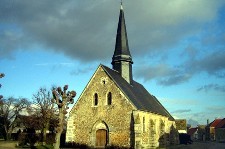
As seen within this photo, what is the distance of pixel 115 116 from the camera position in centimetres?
3069

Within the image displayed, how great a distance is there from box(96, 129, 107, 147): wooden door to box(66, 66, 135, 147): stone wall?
1.23ft

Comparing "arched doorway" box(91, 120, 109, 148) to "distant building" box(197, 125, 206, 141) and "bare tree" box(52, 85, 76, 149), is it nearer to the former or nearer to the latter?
"bare tree" box(52, 85, 76, 149)

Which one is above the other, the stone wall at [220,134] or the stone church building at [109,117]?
the stone church building at [109,117]

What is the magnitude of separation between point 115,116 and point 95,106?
302cm

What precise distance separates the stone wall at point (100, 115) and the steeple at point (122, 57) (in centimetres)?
428

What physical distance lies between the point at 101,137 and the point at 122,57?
11.2 meters

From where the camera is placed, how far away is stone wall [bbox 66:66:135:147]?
29984 millimetres

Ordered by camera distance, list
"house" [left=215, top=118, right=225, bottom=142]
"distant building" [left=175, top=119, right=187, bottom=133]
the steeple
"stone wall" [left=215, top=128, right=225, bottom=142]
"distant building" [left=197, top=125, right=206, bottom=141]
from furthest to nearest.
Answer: "distant building" [left=197, top=125, right=206, bottom=141] → "house" [left=215, top=118, right=225, bottom=142] → "stone wall" [left=215, top=128, right=225, bottom=142] → "distant building" [left=175, top=119, right=187, bottom=133] → the steeple

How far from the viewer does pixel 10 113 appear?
2638 inches

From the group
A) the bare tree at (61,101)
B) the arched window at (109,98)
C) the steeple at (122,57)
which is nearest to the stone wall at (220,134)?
the steeple at (122,57)

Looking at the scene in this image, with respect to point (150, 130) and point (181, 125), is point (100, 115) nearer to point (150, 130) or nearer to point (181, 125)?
point (150, 130)

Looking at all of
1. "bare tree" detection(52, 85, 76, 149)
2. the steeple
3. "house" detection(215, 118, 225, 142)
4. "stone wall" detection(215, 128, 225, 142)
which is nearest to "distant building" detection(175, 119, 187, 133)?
"stone wall" detection(215, 128, 225, 142)

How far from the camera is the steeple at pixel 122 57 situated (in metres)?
36.5

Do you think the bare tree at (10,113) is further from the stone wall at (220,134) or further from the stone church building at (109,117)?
the stone wall at (220,134)
